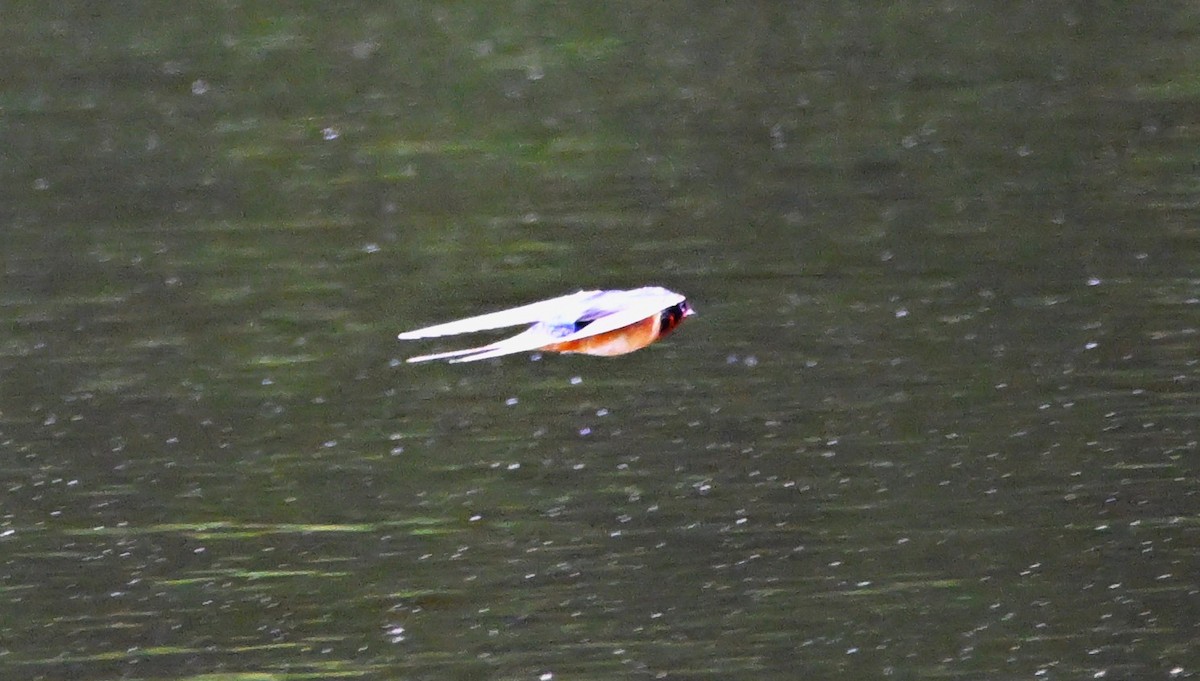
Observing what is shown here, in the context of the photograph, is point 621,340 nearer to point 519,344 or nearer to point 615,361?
point 519,344

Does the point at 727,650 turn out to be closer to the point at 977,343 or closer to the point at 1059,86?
the point at 977,343

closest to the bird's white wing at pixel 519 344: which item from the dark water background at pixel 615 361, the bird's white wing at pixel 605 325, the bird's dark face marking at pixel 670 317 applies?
the bird's white wing at pixel 605 325

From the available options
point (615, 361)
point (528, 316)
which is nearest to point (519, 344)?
point (528, 316)

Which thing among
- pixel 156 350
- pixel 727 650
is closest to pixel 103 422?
pixel 156 350

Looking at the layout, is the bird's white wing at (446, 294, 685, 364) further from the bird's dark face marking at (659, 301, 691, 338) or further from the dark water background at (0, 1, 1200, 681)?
the dark water background at (0, 1, 1200, 681)

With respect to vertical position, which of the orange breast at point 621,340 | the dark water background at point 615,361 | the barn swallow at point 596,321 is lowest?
the dark water background at point 615,361

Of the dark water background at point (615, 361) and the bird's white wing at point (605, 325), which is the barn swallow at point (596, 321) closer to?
the bird's white wing at point (605, 325)
